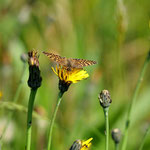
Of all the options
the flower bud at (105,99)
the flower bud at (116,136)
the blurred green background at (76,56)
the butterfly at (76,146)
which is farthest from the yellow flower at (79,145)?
the blurred green background at (76,56)

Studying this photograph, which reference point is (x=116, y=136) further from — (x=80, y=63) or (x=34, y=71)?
(x=34, y=71)

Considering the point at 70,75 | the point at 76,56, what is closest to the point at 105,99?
the point at 70,75

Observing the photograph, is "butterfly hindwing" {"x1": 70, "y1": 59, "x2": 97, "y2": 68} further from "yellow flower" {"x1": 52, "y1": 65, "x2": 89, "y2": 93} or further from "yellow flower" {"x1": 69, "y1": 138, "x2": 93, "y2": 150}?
"yellow flower" {"x1": 69, "y1": 138, "x2": 93, "y2": 150}

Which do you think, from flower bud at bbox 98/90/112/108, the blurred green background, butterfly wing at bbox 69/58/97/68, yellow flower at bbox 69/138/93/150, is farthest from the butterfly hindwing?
the blurred green background

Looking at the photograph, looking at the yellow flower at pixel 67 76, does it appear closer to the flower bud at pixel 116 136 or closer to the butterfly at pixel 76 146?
the butterfly at pixel 76 146

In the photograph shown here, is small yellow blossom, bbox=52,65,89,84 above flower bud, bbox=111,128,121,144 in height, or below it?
above

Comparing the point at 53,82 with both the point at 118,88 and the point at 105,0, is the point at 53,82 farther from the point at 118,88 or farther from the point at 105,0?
the point at 105,0

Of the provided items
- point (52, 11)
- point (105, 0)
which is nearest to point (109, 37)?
point (105, 0)
